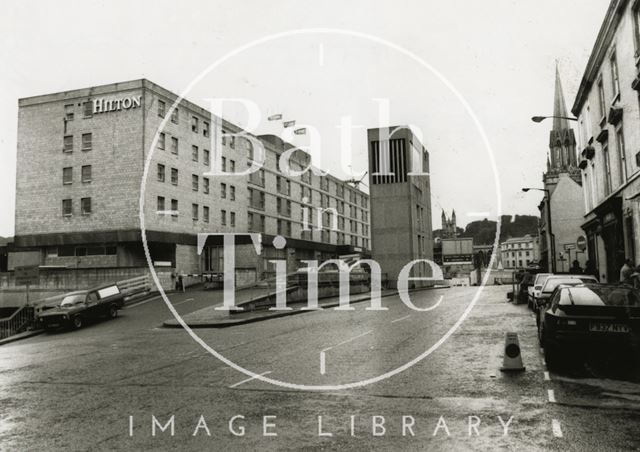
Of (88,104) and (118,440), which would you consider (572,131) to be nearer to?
(88,104)

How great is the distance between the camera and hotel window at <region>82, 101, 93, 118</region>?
45375 millimetres

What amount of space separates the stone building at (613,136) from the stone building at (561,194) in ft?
53.9

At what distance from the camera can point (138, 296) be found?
114 ft

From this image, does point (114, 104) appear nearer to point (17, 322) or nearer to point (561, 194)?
point (17, 322)

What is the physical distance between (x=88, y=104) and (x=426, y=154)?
38138mm

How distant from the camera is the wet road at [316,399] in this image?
591 centimetres

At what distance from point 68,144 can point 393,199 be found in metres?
29.2

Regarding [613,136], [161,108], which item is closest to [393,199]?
[161,108]

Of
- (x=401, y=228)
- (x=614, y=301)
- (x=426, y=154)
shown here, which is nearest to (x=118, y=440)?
(x=614, y=301)

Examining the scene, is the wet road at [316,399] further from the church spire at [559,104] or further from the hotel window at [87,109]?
the church spire at [559,104]

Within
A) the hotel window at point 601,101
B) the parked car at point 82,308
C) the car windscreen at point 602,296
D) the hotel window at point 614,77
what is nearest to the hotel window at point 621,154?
the hotel window at point 614,77

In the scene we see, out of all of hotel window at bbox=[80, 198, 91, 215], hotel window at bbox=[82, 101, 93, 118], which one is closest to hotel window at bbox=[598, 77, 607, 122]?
hotel window at bbox=[80, 198, 91, 215]

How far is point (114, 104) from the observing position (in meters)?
44.5

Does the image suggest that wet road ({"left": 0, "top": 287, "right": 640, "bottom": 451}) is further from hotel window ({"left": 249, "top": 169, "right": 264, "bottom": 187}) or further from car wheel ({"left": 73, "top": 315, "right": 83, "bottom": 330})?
hotel window ({"left": 249, "top": 169, "right": 264, "bottom": 187})
